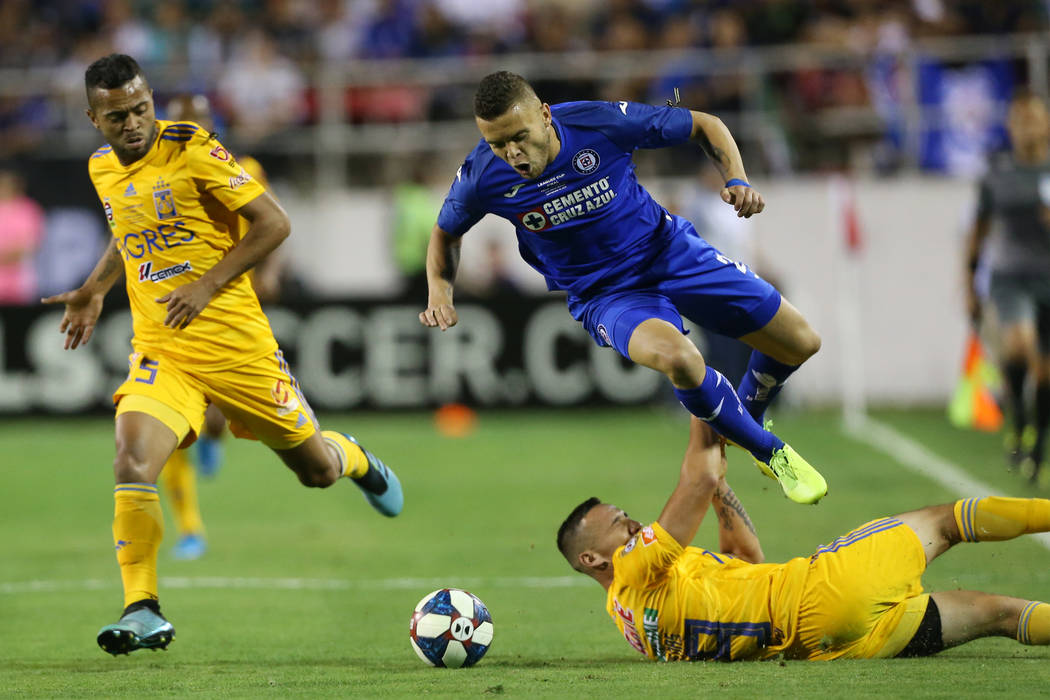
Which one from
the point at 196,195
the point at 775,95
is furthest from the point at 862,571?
the point at 775,95

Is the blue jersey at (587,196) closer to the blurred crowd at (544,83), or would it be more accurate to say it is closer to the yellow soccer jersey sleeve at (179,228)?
the yellow soccer jersey sleeve at (179,228)

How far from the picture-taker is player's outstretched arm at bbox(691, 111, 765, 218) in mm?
6219

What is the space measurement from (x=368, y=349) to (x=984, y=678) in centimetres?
1186

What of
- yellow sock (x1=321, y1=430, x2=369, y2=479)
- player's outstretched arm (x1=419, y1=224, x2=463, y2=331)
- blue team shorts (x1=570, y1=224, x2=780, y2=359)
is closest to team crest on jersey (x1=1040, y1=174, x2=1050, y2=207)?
blue team shorts (x1=570, y1=224, x2=780, y2=359)

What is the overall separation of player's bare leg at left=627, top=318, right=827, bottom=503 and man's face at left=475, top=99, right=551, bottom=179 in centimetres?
84

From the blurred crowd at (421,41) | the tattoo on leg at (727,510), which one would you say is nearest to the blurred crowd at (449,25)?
the blurred crowd at (421,41)

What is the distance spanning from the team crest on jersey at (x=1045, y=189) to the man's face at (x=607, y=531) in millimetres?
6296

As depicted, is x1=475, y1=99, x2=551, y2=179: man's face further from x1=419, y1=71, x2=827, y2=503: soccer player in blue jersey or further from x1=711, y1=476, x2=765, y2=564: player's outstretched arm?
x1=711, y1=476, x2=765, y2=564: player's outstretched arm

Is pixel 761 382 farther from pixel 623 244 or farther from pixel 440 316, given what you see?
pixel 440 316

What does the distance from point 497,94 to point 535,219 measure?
667mm

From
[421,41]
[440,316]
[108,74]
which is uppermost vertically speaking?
[421,41]

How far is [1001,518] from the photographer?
18.3 feet

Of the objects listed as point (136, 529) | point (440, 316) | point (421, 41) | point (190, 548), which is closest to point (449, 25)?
point (421, 41)

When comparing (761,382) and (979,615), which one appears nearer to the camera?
(979,615)
